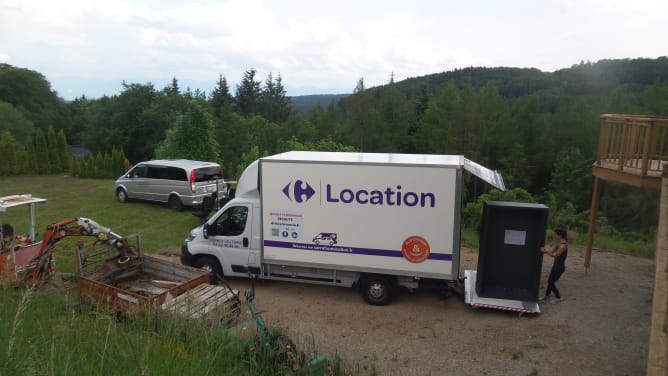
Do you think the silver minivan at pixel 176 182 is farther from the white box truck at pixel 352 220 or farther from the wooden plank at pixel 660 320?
the wooden plank at pixel 660 320

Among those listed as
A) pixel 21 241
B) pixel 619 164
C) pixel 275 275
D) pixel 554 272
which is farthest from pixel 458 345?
pixel 21 241

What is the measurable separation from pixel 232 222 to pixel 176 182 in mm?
7959

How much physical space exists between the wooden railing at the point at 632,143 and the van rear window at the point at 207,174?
12.4m

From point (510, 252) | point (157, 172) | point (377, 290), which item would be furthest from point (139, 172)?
point (510, 252)

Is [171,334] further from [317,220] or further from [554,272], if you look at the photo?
[554,272]

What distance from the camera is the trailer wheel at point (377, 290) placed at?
8.96 meters

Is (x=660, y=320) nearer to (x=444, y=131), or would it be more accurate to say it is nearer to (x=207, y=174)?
(x=207, y=174)

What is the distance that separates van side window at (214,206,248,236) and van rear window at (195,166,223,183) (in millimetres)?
7258

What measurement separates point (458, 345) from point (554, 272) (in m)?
2.72

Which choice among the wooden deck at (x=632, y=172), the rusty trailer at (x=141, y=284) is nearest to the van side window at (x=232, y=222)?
the rusty trailer at (x=141, y=284)

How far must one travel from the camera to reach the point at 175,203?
1712 cm

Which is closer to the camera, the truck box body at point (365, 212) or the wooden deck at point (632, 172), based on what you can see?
the wooden deck at point (632, 172)

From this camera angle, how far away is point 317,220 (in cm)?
905

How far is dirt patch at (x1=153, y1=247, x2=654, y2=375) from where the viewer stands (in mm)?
6719
